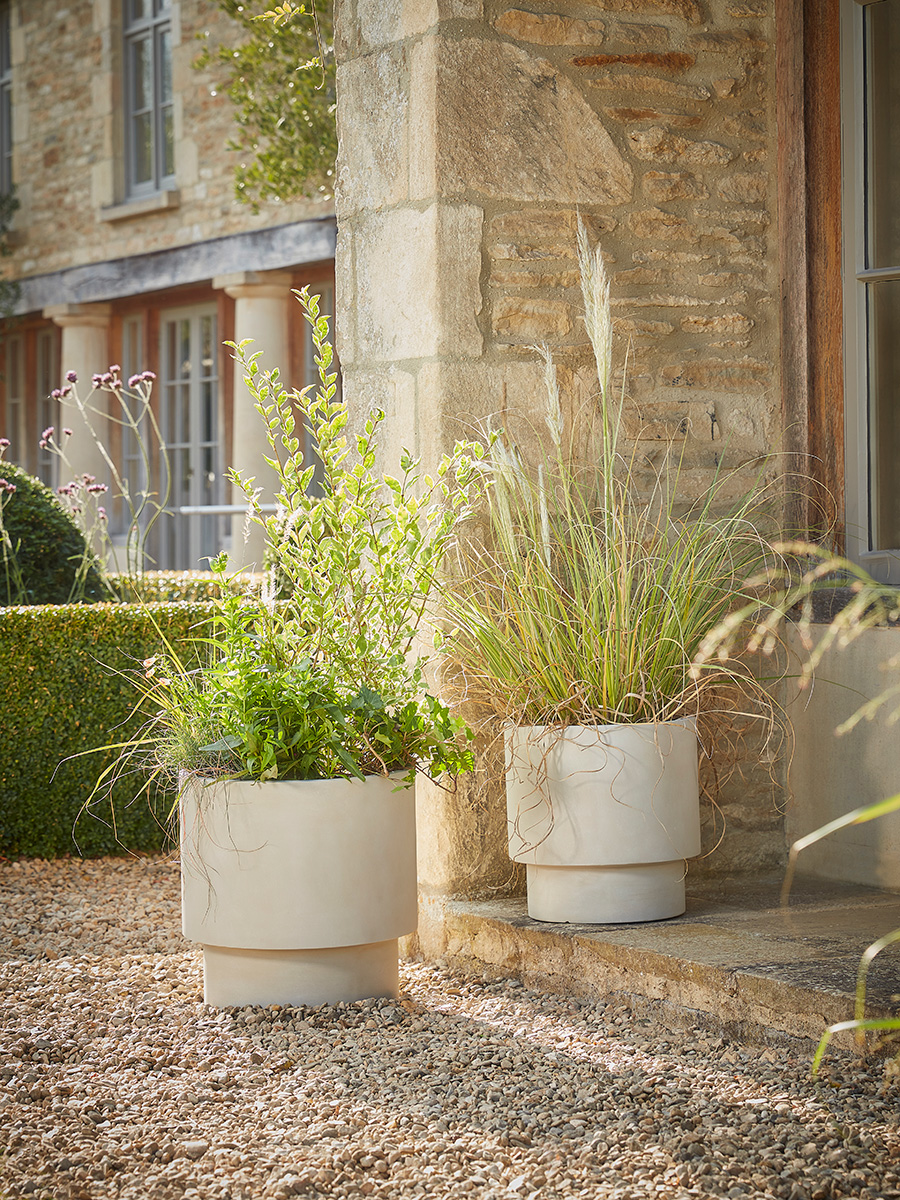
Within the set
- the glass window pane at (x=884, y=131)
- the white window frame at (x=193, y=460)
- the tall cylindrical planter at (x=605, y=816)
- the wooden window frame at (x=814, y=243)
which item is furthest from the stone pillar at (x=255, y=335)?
the tall cylindrical planter at (x=605, y=816)

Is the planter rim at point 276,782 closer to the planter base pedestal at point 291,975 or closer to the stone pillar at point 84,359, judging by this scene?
the planter base pedestal at point 291,975

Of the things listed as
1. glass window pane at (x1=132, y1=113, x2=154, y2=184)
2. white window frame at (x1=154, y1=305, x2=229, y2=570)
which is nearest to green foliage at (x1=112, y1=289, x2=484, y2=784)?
white window frame at (x1=154, y1=305, x2=229, y2=570)

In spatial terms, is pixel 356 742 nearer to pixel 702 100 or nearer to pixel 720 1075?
pixel 720 1075

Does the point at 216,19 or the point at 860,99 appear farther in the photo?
the point at 216,19

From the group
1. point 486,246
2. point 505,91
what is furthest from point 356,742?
point 505,91

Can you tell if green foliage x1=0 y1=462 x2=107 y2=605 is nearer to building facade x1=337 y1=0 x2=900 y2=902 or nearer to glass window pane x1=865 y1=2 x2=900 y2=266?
building facade x1=337 y1=0 x2=900 y2=902

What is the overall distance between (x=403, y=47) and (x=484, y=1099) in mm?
2314

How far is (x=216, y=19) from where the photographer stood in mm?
9719

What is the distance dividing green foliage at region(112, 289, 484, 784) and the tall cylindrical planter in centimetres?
18

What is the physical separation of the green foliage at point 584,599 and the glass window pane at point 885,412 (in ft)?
1.33

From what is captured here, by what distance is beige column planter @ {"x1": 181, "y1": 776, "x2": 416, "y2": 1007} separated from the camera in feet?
8.91

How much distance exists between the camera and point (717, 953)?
2.64 meters

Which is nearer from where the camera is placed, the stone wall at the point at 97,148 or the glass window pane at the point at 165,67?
the stone wall at the point at 97,148

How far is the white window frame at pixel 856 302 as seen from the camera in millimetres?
3451
